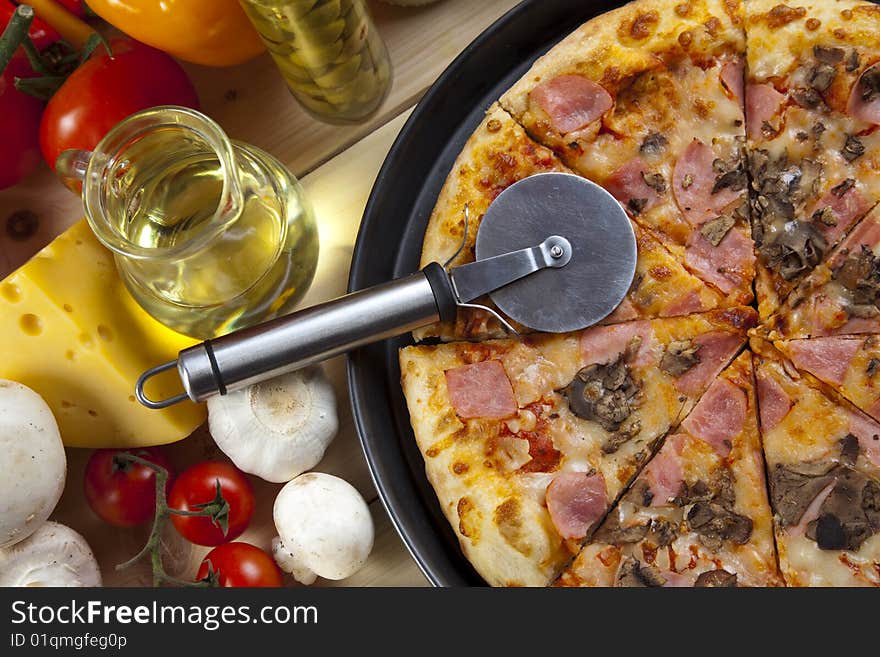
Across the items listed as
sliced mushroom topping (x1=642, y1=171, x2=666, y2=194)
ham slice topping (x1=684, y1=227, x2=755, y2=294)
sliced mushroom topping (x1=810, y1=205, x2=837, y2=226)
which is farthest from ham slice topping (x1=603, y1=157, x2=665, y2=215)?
sliced mushroom topping (x1=810, y1=205, x2=837, y2=226)

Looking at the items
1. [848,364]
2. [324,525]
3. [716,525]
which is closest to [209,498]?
[324,525]

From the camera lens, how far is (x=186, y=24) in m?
2.29

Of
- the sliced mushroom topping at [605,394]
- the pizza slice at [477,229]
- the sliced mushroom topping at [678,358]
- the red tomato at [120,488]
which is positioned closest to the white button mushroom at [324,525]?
the red tomato at [120,488]

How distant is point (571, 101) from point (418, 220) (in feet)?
1.61

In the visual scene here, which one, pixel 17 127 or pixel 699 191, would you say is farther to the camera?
pixel 17 127

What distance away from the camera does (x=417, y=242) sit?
2.47 m

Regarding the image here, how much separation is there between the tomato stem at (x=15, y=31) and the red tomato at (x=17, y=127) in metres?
0.26

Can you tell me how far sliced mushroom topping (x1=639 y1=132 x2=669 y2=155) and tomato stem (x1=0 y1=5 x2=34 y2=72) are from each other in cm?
144

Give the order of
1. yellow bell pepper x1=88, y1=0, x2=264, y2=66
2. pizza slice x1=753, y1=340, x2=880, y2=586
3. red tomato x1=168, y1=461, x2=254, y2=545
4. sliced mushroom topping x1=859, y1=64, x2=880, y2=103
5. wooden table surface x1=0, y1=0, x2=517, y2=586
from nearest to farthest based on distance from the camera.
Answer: pizza slice x1=753, y1=340, x2=880, y2=586, sliced mushroom topping x1=859, y1=64, x2=880, y2=103, yellow bell pepper x1=88, y1=0, x2=264, y2=66, red tomato x1=168, y1=461, x2=254, y2=545, wooden table surface x1=0, y1=0, x2=517, y2=586

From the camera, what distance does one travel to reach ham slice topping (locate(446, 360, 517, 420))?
85.7 inches

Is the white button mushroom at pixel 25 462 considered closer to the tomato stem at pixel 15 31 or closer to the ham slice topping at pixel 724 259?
the tomato stem at pixel 15 31

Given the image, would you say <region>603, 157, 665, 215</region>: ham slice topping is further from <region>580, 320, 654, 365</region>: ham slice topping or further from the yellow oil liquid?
the yellow oil liquid

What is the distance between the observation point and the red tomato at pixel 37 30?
2482 millimetres

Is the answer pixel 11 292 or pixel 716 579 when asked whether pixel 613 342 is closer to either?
pixel 716 579
